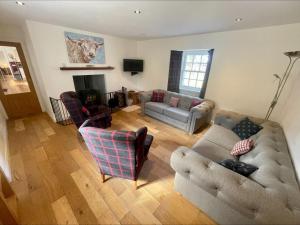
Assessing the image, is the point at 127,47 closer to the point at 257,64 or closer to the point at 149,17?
the point at 149,17

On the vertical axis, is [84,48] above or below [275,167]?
above

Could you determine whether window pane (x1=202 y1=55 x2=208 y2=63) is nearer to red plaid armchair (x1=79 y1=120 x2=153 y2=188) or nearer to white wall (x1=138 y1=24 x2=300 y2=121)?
white wall (x1=138 y1=24 x2=300 y2=121)

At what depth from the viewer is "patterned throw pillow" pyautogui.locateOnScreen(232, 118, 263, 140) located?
6.83 ft

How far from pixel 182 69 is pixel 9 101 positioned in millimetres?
4953

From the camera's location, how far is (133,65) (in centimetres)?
455

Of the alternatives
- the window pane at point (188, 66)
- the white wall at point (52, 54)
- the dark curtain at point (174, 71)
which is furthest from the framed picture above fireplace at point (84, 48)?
the window pane at point (188, 66)

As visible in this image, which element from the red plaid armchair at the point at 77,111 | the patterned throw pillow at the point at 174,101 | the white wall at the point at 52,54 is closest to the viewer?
the red plaid armchair at the point at 77,111

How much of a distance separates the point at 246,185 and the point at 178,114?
84.8 inches

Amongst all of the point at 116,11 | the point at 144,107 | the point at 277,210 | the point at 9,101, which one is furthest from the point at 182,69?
the point at 9,101

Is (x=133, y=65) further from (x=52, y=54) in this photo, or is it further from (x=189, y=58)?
(x=52, y=54)

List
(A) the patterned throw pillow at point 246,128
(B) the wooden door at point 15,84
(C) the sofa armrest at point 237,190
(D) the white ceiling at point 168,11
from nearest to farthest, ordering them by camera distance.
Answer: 1. (C) the sofa armrest at point 237,190
2. (D) the white ceiling at point 168,11
3. (A) the patterned throw pillow at point 246,128
4. (B) the wooden door at point 15,84

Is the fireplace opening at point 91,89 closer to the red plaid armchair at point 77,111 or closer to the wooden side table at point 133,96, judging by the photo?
the wooden side table at point 133,96

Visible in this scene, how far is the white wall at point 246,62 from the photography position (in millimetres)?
2373

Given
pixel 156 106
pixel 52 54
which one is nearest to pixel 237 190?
pixel 156 106
